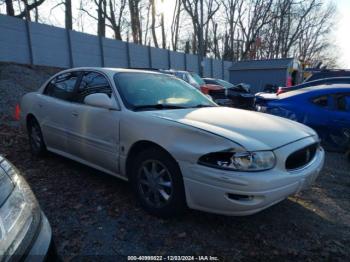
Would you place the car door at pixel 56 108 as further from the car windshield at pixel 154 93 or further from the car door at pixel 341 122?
the car door at pixel 341 122

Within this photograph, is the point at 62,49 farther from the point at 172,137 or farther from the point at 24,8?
the point at 172,137

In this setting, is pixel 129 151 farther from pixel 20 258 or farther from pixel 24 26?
pixel 24 26

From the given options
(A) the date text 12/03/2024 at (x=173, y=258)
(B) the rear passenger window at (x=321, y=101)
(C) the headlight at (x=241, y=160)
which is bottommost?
(A) the date text 12/03/2024 at (x=173, y=258)

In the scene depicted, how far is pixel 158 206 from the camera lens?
11.1ft

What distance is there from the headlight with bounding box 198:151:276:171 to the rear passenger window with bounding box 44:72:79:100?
2.54 meters

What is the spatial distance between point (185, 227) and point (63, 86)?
2.90 metres

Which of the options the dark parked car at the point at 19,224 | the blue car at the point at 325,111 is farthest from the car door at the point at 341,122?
the dark parked car at the point at 19,224

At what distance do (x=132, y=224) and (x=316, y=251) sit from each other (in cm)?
173

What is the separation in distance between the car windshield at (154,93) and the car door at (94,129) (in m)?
0.18

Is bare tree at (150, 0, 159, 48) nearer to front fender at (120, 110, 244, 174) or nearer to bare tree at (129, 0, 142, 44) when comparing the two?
bare tree at (129, 0, 142, 44)

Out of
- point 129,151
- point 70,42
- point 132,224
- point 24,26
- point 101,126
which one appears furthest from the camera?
point 70,42

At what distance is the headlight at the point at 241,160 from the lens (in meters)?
2.84

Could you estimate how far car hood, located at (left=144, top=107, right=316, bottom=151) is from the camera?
299 centimetres

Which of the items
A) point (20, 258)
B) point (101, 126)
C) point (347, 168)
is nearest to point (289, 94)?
point (347, 168)
